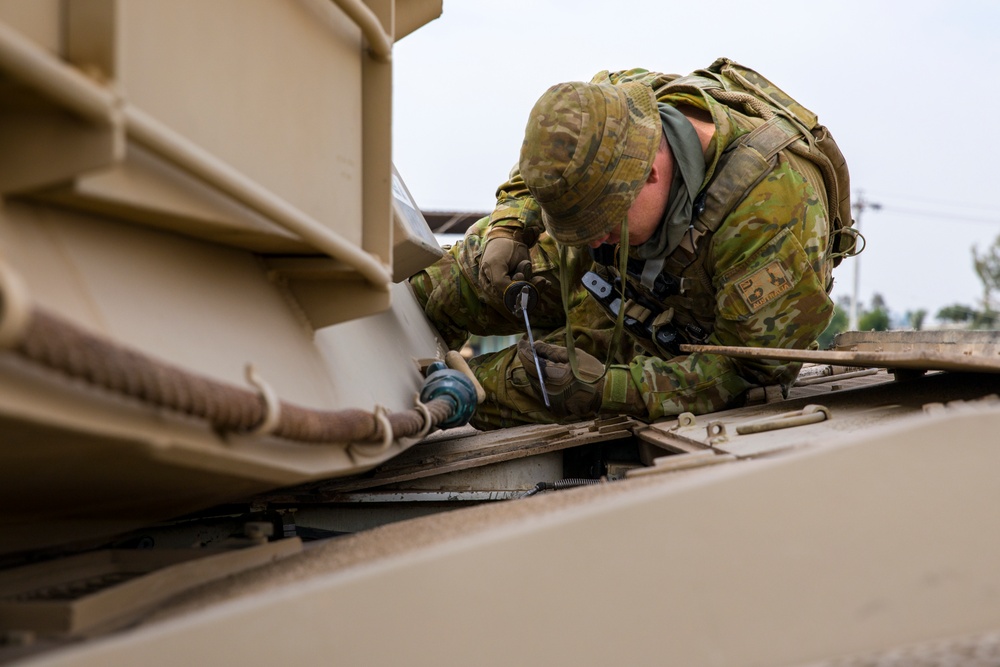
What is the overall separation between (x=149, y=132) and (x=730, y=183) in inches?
79.7

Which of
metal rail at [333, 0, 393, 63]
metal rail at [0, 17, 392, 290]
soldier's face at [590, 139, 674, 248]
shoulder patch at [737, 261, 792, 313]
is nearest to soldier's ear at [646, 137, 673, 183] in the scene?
soldier's face at [590, 139, 674, 248]

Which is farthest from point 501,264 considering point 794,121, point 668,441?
point 668,441

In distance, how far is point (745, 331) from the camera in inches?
112

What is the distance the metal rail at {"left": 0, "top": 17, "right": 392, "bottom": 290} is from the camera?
1.01 metres

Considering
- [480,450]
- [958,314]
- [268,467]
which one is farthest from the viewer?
[958,314]

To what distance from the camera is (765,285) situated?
2.79 meters

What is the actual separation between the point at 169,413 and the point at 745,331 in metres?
2.01

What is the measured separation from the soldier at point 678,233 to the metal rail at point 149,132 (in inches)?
47.9

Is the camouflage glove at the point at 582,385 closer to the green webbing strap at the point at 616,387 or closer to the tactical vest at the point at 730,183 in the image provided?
the green webbing strap at the point at 616,387

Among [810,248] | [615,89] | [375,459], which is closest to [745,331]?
[810,248]

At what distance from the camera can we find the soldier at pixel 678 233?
9.12 feet

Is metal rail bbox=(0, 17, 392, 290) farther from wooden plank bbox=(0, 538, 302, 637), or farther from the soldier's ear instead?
the soldier's ear

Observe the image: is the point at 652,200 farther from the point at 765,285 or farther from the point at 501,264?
the point at 501,264

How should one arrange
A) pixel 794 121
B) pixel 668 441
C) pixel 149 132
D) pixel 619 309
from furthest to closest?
pixel 619 309, pixel 794 121, pixel 668 441, pixel 149 132
